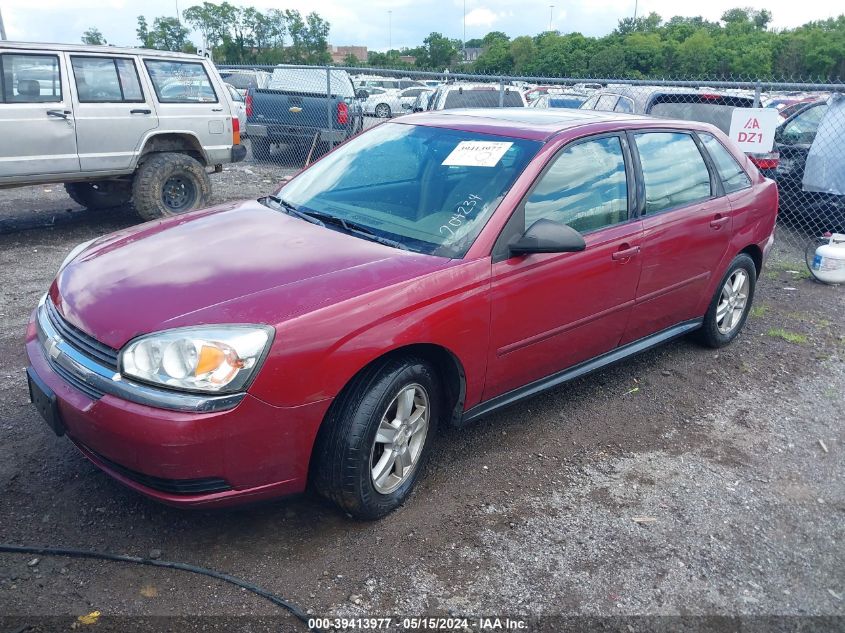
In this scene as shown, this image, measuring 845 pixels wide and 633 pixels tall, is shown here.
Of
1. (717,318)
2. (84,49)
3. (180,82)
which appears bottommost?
(717,318)

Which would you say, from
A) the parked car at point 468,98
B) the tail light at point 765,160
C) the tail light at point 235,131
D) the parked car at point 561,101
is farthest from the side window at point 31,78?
the parked car at point 561,101

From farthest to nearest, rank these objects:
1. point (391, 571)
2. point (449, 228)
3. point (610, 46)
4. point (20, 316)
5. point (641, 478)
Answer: point (610, 46) → point (20, 316) → point (641, 478) → point (449, 228) → point (391, 571)

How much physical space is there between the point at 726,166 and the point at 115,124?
6.08 metres

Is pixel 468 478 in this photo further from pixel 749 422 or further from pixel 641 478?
pixel 749 422

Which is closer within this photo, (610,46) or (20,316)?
(20,316)

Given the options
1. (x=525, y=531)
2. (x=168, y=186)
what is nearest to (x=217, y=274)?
(x=525, y=531)

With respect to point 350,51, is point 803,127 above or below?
below

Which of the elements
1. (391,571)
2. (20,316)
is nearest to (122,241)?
(391,571)

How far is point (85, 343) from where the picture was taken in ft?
9.22

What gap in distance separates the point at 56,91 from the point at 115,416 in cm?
602

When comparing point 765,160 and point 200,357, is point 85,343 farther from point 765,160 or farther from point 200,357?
point 765,160

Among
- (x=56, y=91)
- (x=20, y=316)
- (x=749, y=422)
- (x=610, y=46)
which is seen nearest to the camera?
(x=749, y=422)

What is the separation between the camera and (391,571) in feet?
9.34

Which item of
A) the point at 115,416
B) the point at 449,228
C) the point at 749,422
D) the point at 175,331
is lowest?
the point at 749,422
